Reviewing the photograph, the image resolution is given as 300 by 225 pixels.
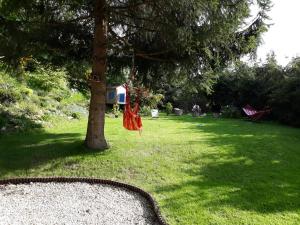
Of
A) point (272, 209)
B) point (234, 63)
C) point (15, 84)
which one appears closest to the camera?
point (272, 209)

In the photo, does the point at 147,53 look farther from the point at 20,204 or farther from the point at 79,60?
the point at 20,204

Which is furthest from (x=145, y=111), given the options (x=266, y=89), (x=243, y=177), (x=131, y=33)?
(x=243, y=177)

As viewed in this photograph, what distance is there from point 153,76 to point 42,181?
4.14 metres

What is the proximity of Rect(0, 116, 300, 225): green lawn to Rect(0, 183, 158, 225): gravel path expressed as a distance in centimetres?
41

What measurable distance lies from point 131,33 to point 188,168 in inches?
138

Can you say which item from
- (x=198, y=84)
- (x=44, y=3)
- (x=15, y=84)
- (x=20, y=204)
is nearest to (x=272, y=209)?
(x=20, y=204)

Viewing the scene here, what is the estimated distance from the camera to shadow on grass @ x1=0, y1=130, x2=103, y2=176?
7.58m

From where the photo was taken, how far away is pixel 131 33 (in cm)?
916

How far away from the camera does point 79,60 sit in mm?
9680

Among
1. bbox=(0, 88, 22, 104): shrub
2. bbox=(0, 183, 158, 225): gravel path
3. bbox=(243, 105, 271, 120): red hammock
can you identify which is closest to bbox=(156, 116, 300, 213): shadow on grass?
bbox=(0, 183, 158, 225): gravel path

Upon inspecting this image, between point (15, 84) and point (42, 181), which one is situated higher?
point (15, 84)

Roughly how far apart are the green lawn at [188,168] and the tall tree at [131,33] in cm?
96

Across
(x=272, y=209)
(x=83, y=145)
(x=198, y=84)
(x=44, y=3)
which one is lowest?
(x=272, y=209)

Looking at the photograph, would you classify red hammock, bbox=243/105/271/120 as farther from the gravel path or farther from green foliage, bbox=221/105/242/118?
the gravel path
